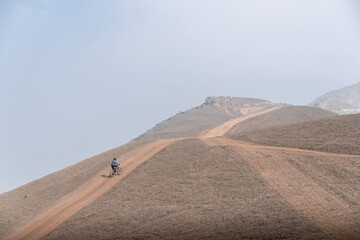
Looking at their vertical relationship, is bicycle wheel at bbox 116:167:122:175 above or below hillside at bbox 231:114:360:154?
above

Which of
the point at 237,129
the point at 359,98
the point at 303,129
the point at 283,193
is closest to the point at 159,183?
the point at 283,193

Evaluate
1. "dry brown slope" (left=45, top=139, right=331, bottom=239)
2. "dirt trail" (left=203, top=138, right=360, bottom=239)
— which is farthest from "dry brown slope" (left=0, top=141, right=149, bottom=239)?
"dirt trail" (left=203, top=138, right=360, bottom=239)

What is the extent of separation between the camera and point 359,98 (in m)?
177

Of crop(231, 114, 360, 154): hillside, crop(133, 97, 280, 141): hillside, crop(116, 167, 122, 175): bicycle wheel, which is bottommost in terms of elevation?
crop(231, 114, 360, 154): hillside

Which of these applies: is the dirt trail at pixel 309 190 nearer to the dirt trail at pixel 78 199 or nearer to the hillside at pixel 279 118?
the dirt trail at pixel 78 199

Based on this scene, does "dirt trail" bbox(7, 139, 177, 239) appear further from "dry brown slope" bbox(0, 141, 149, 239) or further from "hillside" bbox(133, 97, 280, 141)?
"hillside" bbox(133, 97, 280, 141)

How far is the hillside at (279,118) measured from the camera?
59.8 m

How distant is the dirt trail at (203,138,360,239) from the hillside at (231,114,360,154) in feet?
5.79

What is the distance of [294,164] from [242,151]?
182 inches

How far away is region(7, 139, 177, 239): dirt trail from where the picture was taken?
78.0ft

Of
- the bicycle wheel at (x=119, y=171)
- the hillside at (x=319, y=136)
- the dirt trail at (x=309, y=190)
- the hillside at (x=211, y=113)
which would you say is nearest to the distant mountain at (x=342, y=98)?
the hillside at (x=211, y=113)

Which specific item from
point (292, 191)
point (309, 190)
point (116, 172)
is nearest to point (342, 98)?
point (116, 172)

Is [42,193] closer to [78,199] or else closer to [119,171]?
[78,199]

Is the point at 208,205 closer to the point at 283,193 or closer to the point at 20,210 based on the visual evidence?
the point at 283,193
